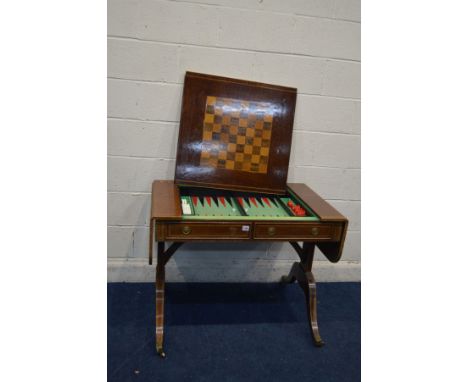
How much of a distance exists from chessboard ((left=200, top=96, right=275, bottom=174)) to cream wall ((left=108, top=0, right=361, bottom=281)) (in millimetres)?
180

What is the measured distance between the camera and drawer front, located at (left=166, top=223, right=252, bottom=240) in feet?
5.48

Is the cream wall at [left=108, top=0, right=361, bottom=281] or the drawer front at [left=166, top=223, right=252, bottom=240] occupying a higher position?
the cream wall at [left=108, top=0, right=361, bottom=281]

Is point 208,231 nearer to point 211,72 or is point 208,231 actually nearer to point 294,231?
point 294,231

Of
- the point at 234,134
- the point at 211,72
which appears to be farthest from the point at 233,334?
the point at 211,72

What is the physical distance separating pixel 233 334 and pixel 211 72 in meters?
1.40

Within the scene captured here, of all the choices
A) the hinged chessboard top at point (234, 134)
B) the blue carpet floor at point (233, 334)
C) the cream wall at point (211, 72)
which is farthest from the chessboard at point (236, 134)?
the blue carpet floor at point (233, 334)

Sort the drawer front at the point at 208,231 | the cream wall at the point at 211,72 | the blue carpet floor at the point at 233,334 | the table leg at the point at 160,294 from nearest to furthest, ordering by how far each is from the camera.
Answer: the drawer front at the point at 208,231
the blue carpet floor at the point at 233,334
the table leg at the point at 160,294
the cream wall at the point at 211,72

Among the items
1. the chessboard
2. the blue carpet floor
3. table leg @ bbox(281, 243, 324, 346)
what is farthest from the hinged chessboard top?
the blue carpet floor

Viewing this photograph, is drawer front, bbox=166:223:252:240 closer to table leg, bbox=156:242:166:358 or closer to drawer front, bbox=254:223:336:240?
drawer front, bbox=254:223:336:240

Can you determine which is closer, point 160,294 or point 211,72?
point 160,294

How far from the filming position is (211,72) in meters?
2.09

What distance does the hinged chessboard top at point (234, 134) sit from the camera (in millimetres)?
2057

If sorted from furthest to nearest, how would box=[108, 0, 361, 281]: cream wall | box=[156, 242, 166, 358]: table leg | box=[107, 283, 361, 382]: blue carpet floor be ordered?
box=[108, 0, 361, 281]: cream wall, box=[156, 242, 166, 358]: table leg, box=[107, 283, 361, 382]: blue carpet floor

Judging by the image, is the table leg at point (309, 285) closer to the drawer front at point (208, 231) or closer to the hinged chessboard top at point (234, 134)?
the hinged chessboard top at point (234, 134)
